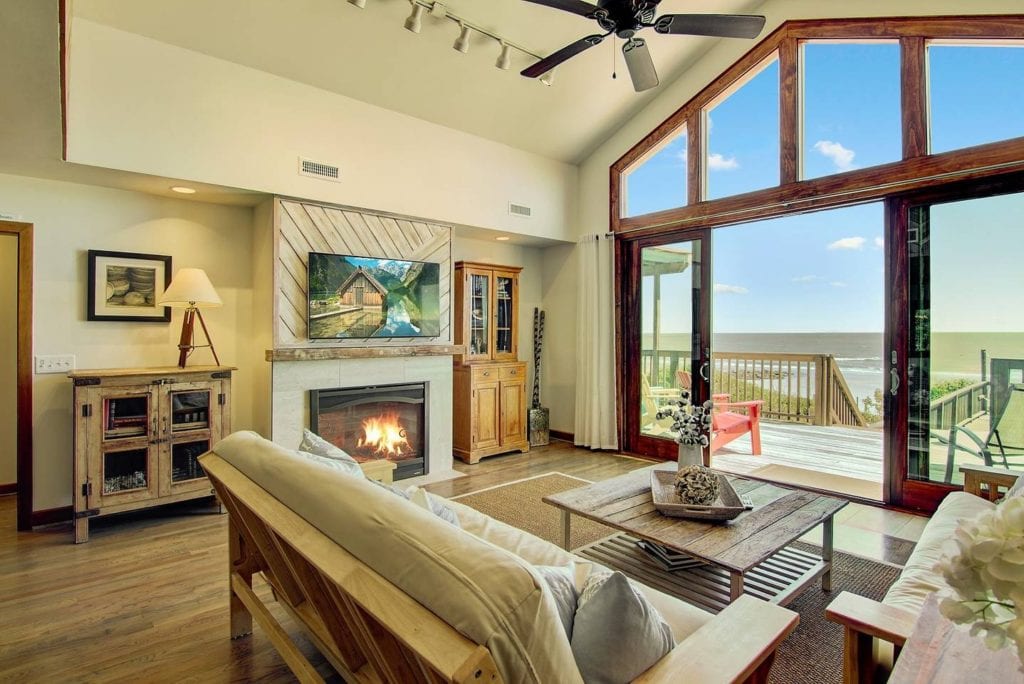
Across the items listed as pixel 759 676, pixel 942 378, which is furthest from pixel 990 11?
pixel 759 676

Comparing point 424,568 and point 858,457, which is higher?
point 424,568

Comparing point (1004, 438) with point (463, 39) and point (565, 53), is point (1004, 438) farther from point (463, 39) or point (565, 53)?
point (463, 39)

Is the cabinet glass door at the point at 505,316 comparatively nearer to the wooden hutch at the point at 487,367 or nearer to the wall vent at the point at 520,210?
the wooden hutch at the point at 487,367

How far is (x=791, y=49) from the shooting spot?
13.6 feet

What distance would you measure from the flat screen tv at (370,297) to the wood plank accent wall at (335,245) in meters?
0.06

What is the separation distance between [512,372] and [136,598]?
3.53 meters

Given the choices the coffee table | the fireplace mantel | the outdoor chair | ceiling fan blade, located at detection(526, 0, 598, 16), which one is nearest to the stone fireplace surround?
the fireplace mantel

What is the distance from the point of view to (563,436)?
6.00 metres

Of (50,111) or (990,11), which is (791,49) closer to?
(990,11)

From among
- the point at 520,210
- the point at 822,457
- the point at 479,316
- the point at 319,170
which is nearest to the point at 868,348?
the point at 822,457

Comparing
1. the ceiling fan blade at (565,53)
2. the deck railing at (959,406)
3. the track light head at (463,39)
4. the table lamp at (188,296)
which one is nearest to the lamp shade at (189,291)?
the table lamp at (188,296)

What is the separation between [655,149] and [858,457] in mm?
3761

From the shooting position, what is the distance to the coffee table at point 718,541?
203 centimetres

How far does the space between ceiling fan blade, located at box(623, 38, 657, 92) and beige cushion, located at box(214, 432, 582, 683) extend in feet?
9.44
